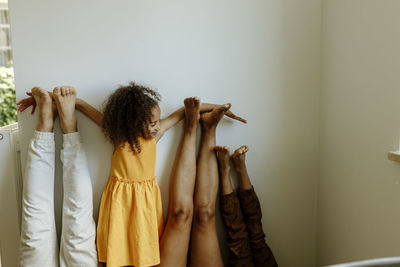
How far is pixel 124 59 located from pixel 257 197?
0.89m

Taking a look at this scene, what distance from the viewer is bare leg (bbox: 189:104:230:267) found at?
4.74 ft

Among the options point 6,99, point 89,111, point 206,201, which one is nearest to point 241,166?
point 206,201

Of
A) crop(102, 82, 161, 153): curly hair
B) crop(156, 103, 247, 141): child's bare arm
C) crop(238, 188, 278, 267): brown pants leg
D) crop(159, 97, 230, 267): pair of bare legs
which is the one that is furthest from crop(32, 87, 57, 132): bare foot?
crop(238, 188, 278, 267): brown pants leg

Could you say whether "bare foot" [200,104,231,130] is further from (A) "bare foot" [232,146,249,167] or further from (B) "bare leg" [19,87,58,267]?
(B) "bare leg" [19,87,58,267]

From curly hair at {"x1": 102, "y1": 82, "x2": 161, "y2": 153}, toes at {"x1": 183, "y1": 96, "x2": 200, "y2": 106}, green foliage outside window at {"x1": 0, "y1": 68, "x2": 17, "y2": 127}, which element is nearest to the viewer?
curly hair at {"x1": 102, "y1": 82, "x2": 161, "y2": 153}

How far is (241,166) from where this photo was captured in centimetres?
150

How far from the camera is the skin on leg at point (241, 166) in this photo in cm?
148

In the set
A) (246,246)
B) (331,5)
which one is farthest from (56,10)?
(246,246)

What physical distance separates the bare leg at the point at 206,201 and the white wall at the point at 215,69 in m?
0.10

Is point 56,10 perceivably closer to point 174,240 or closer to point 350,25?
point 174,240

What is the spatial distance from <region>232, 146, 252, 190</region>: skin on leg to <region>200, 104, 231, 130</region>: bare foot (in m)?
0.16

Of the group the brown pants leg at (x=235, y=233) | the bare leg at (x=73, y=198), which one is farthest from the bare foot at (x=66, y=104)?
the brown pants leg at (x=235, y=233)

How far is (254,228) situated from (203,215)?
0.85ft

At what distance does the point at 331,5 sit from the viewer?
4.78ft
